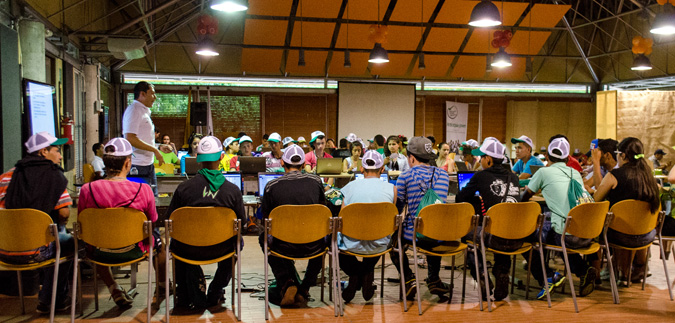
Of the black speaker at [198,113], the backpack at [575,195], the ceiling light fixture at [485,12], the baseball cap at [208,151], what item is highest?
the ceiling light fixture at [485,12]

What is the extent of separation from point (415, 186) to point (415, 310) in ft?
3.37

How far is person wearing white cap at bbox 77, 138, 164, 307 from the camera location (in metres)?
3.90

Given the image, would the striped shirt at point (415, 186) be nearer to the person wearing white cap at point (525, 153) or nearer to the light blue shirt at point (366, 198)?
the light blue shirt at point (366, 198)

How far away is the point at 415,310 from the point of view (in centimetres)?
443

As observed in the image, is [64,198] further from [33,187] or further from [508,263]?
[508,263]

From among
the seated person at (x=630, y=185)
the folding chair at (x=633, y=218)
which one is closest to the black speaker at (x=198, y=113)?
the seated person at (x=630, y=185)

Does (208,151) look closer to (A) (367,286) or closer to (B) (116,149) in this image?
(B) (116,149)

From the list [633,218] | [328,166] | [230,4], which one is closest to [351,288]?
[633,218]

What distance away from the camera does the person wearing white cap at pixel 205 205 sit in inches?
161

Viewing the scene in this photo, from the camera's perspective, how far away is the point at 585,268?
4922mm

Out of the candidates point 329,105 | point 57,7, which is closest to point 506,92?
point 329,105

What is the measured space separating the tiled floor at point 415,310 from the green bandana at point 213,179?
992mm

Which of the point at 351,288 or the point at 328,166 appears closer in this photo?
the point at 351,288

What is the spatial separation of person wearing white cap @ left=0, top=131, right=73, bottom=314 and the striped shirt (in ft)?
8.73
